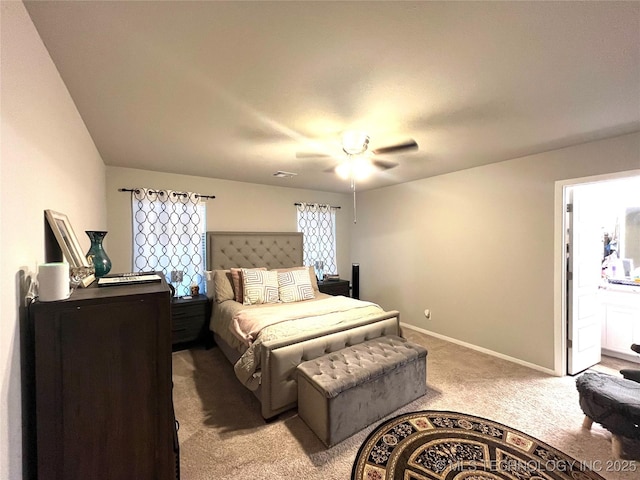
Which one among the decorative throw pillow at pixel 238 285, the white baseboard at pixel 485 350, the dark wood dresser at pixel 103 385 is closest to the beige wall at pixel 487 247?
the white baseboard at pixel 485 350

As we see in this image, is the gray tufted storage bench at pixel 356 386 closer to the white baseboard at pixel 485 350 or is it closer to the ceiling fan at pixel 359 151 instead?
the white baseboard at pixel 485 350

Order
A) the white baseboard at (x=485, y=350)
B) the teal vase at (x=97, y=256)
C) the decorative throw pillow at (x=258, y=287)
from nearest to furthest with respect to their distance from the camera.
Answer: the teal vase at (x=97, y=256), the white baseboard at (x=485, y=350), the decorative throw pillow at (x=258, y=287)

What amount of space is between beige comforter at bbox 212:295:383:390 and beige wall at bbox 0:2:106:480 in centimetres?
141

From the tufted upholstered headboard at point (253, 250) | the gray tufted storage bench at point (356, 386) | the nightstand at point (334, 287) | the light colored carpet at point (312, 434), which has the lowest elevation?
the light colored carpet at point (312, 434)

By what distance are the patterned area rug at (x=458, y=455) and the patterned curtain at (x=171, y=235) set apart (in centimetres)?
308

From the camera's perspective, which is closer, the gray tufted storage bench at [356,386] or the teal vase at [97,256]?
the teal vase at [97,256]

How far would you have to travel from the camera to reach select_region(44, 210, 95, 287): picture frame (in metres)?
1.28

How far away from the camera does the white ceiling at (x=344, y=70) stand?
1119 mm

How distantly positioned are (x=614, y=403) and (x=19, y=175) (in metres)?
3.52

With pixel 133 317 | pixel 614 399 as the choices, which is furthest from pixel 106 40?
pixel 614 399

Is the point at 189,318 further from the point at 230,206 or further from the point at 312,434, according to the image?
the point at 312,434

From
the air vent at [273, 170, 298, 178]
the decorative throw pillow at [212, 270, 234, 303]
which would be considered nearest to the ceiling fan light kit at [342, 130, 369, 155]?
the air vent at [273, 170, 298, 178]

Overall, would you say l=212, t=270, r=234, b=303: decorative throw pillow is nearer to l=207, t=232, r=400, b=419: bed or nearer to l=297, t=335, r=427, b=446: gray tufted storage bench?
l=207, t=232, r=400, b=419: bed

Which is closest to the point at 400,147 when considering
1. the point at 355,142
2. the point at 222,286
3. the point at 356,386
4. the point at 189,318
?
the point at 355,142
